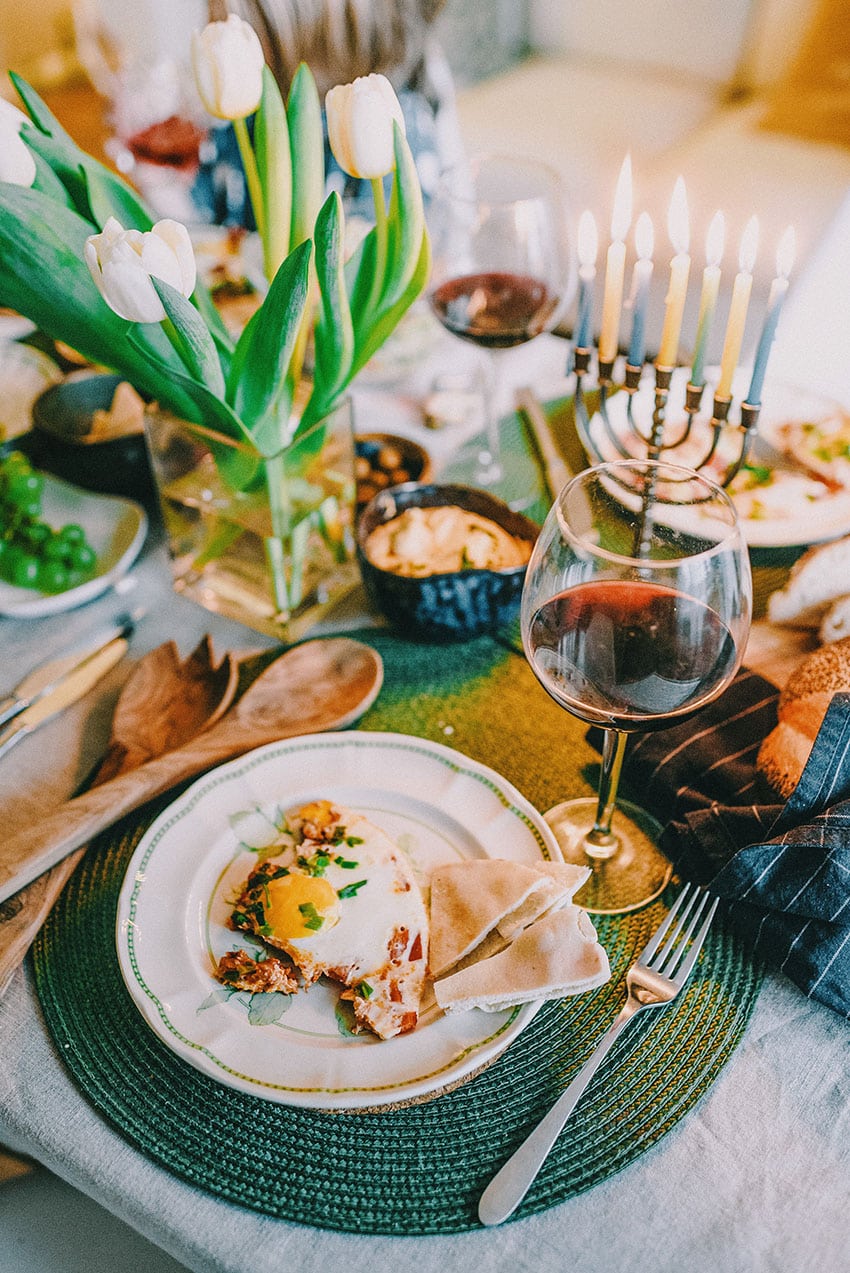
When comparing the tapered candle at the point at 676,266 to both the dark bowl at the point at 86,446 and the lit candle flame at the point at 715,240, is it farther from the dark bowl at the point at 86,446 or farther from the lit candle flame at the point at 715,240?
the dark bowl at the point at 86,446

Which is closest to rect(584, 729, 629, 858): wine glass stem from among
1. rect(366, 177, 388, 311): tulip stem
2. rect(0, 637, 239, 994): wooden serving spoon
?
rect(0, 637, 239, 994): wooden serving spoon

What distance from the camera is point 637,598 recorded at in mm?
694

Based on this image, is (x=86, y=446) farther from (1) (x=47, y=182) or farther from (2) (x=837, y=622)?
(2) (x=837, y=622)

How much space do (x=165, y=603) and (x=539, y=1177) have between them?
2.41ft

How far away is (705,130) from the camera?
3.22m

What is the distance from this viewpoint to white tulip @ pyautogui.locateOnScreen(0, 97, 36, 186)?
0.77 m

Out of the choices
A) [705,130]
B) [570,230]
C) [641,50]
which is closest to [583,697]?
[570,230]

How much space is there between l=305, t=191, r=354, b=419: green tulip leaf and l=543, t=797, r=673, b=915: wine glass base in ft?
1.52

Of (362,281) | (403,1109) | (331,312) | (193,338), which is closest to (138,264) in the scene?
(193,338)

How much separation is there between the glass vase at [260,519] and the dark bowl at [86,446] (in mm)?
151

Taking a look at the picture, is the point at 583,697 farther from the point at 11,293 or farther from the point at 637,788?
the point at 11,293

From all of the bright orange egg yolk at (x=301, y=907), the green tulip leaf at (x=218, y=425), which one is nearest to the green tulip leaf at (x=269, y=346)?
the green tulip leaf at (x=218, y=425)

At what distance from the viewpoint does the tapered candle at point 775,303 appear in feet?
2.91

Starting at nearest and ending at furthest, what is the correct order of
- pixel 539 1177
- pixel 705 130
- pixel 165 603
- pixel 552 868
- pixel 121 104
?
pixel 539 1177 → pixel 552 868 → pixel 165 603 → pixel 121 104 → pixel 705 130
